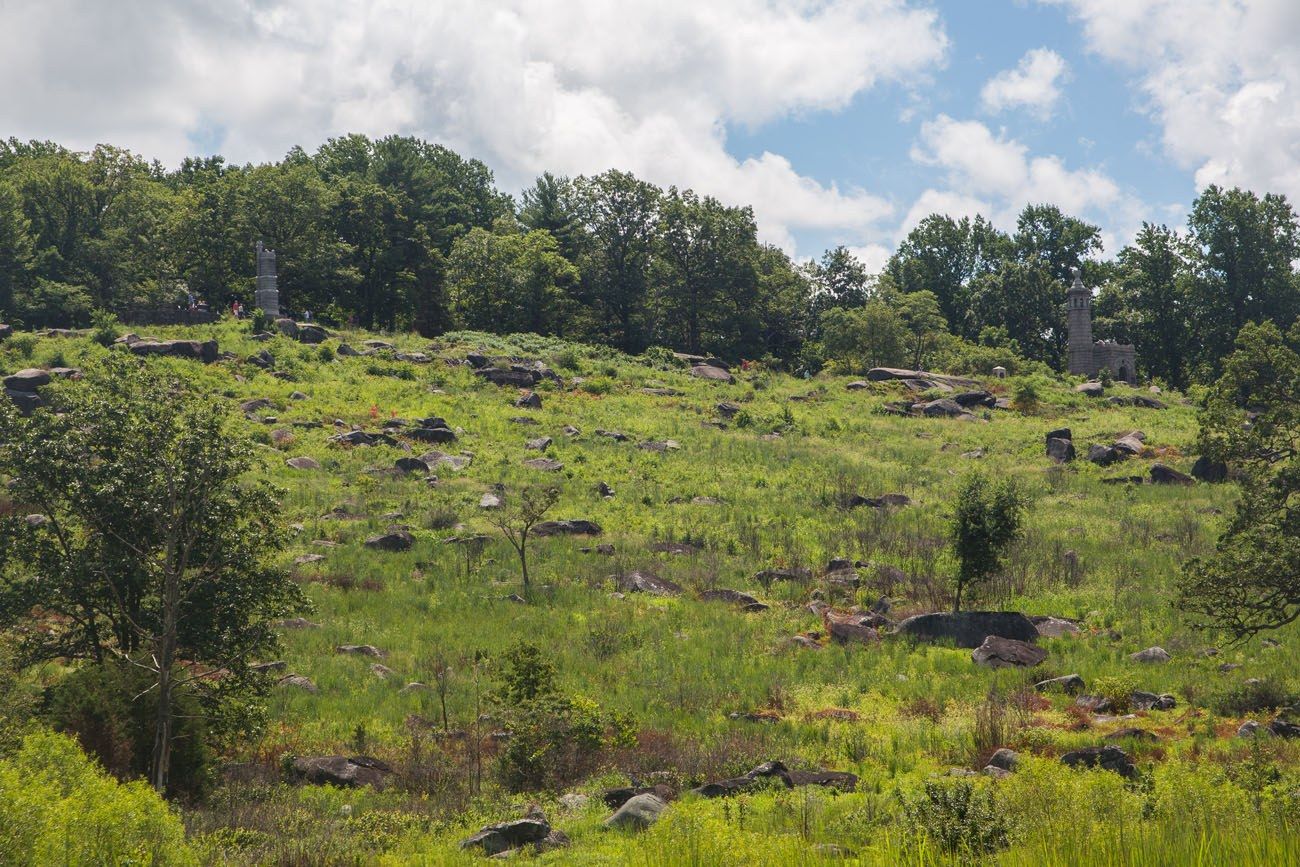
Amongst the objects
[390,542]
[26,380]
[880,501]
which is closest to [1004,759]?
[390,542]

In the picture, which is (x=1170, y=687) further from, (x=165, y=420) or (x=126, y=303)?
(x=126, y=303)

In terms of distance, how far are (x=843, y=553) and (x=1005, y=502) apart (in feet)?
19.5

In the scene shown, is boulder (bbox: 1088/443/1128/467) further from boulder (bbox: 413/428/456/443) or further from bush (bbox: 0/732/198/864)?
bush (bbox: 0/732/198/864)

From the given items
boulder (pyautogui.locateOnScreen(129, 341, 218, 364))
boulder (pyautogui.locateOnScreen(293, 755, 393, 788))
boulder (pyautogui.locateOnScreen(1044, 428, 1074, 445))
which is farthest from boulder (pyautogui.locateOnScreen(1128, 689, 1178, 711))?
boulder (pyautogui.locateOnScreen(129, 341, 218, 364))

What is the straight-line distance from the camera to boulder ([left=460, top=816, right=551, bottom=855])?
12.1 metres

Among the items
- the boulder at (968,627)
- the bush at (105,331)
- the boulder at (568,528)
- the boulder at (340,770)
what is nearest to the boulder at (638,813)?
the boulder at (340,770)

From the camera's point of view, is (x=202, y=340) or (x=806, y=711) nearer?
(x=806, y=711)

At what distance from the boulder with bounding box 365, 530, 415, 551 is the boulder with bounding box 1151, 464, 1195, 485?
28.9 metres

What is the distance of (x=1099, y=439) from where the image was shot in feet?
163

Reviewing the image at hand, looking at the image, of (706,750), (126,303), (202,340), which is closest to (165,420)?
(706,750)

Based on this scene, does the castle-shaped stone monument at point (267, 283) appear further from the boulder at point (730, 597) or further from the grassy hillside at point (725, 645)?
the boulder at point (730, 597)

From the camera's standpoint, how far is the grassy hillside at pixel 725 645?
11281 millimetres

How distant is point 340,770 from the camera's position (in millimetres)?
15219

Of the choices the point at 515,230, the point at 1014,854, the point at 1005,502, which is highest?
the point at 515,230
